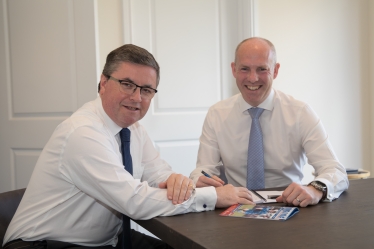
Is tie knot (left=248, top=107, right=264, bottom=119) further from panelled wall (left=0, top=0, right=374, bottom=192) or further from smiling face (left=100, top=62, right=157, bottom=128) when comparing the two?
panelled wall (left=0, top=0, right=374, bottom=192)

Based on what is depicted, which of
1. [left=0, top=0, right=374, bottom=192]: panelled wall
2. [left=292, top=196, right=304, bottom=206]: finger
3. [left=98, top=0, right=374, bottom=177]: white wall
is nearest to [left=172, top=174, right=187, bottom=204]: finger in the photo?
[left=292, top=196, right=304, bottom=206]: finger

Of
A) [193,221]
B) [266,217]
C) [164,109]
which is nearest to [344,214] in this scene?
[266,217]

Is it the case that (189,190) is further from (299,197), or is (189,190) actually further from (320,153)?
(320,153)

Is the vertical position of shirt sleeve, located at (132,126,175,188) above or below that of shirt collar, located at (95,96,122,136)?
below

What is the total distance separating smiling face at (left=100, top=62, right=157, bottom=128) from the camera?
1.75 metres

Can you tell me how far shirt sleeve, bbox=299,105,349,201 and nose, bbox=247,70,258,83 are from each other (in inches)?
11.5

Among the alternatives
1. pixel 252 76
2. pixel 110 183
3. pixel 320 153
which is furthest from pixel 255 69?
pixel 110 183

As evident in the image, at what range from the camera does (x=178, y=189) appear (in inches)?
62.5

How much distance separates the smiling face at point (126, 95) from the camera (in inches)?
69.0

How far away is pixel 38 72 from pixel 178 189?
76.9 inches

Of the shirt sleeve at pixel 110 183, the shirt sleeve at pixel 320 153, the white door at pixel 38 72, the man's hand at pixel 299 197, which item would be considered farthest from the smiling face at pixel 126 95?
the white door at pixel 38 72

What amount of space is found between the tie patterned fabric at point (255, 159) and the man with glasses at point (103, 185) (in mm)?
565

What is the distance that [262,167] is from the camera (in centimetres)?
225

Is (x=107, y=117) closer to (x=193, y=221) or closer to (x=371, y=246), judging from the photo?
(x=193, y=221)
